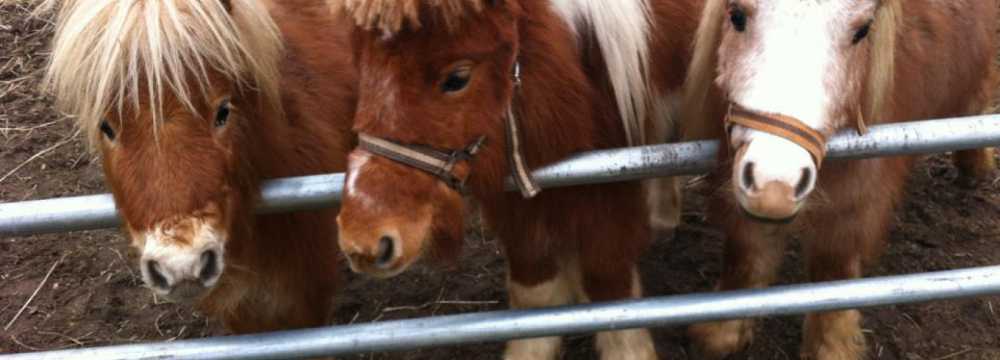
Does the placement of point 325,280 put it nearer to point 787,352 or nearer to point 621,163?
point 621,163

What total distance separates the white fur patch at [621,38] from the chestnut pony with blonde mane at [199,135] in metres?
0.67

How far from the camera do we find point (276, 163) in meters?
2.27

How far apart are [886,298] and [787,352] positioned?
4.59ft

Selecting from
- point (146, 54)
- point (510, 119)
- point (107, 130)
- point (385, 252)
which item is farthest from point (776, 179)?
point (107, 130)

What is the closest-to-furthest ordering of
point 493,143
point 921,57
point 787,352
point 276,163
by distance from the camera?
point 493,143 < point 276,163 < point 921,57 < point 787,352

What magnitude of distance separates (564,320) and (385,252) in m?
0.45

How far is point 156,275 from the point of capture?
1.77m

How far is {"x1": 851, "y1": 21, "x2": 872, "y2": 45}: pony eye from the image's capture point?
5.98 ft

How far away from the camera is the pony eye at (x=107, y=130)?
6.29 feet

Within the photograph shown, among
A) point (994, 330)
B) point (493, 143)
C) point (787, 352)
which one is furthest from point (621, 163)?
point (994, 330)

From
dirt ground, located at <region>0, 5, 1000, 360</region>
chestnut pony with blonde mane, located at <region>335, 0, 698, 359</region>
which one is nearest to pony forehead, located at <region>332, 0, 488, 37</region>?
chestnut pony with blonde mane, located at <region>335, 0, 698, 359</region>

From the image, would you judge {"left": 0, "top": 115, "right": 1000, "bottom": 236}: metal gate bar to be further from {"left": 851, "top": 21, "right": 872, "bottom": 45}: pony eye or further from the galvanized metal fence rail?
{"left": 851, "top": 21, "right": 872, "bottom": 45}: pony eye

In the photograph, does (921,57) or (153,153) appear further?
(921,57)

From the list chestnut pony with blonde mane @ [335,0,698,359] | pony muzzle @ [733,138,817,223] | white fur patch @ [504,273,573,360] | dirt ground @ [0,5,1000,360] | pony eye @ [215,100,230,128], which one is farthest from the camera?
dirt ground @ [0,5,1000,360]
